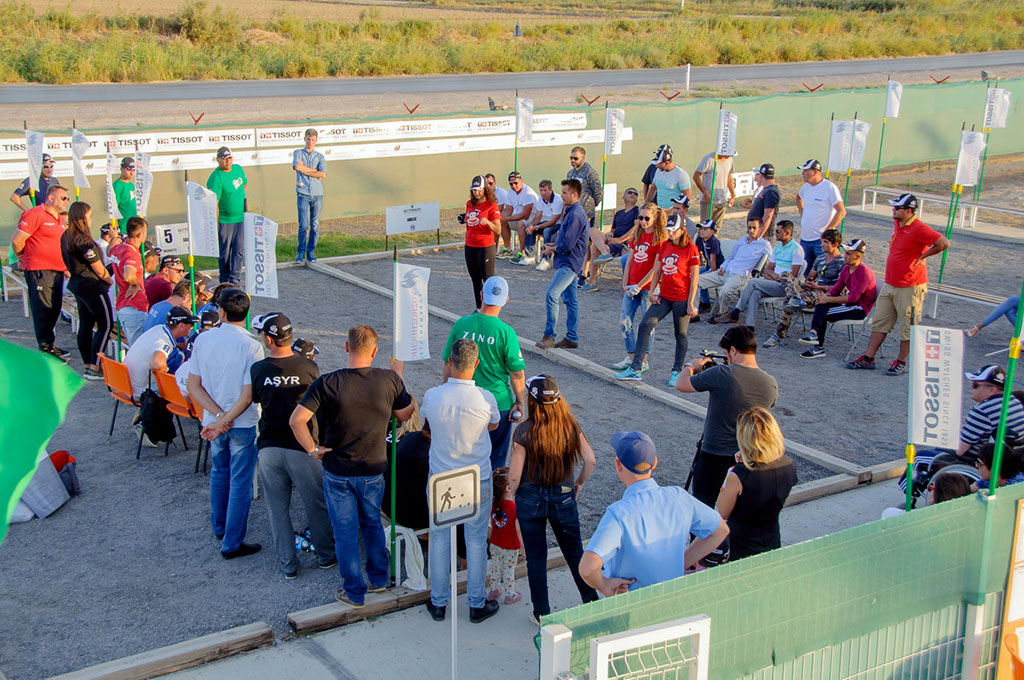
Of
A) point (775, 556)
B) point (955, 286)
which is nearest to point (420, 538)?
point (775, 556)

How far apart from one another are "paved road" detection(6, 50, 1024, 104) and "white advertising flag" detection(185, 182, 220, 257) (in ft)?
67.4

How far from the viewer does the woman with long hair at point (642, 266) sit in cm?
959

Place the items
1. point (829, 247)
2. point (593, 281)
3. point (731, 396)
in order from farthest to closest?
point (593, 281), point (829, 247), point (731, 396)

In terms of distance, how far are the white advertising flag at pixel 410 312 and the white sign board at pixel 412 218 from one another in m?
8.90

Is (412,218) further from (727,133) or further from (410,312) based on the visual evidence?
(410,312)

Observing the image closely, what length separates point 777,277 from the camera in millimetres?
11797

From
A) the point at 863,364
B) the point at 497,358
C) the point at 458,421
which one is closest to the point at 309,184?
the point at 863,364

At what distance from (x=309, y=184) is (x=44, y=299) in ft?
15.4

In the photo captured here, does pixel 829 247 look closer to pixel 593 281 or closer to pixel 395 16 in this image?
pixel 593 281

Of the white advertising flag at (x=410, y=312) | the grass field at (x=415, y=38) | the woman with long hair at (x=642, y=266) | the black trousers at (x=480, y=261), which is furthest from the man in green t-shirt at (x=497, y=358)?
the grass field at (x=415, y=38)

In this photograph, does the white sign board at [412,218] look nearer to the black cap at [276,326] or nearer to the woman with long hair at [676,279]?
the woman with long hair at [676,279]

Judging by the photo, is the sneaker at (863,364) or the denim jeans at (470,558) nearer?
the denim jeans at (470,558)

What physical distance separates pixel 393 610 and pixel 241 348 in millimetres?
1938

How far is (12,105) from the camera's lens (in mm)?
26312
